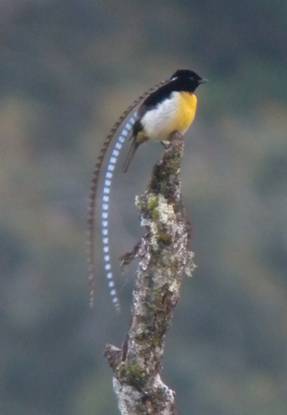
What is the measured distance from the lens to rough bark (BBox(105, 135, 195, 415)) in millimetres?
4629

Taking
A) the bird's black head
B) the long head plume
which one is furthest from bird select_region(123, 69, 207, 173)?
the long head plume

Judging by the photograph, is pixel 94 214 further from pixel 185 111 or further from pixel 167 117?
pixel 185 111

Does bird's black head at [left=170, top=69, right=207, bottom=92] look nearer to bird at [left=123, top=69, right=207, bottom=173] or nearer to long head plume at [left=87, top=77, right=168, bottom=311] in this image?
bird at [left=123, top=69, right=207, bottom=173]

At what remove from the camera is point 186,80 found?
6.71 m

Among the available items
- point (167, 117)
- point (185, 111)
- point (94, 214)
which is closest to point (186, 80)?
point (185, 111)

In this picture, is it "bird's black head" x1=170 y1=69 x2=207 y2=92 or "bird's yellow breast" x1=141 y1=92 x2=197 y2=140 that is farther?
"bird's black head" x1=170 y1=69 x2=207 y2=92

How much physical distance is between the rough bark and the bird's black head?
1773 mm

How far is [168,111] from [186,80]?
328mm

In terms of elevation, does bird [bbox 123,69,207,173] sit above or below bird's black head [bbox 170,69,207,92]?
below

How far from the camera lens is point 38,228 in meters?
26.8

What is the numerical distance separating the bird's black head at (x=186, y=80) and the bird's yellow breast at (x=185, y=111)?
0.08 feet

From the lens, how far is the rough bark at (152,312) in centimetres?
463

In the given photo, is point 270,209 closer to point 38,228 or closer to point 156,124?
point 38,228

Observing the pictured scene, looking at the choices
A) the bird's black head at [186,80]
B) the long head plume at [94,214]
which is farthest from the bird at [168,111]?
the long head plume at [94,214]
